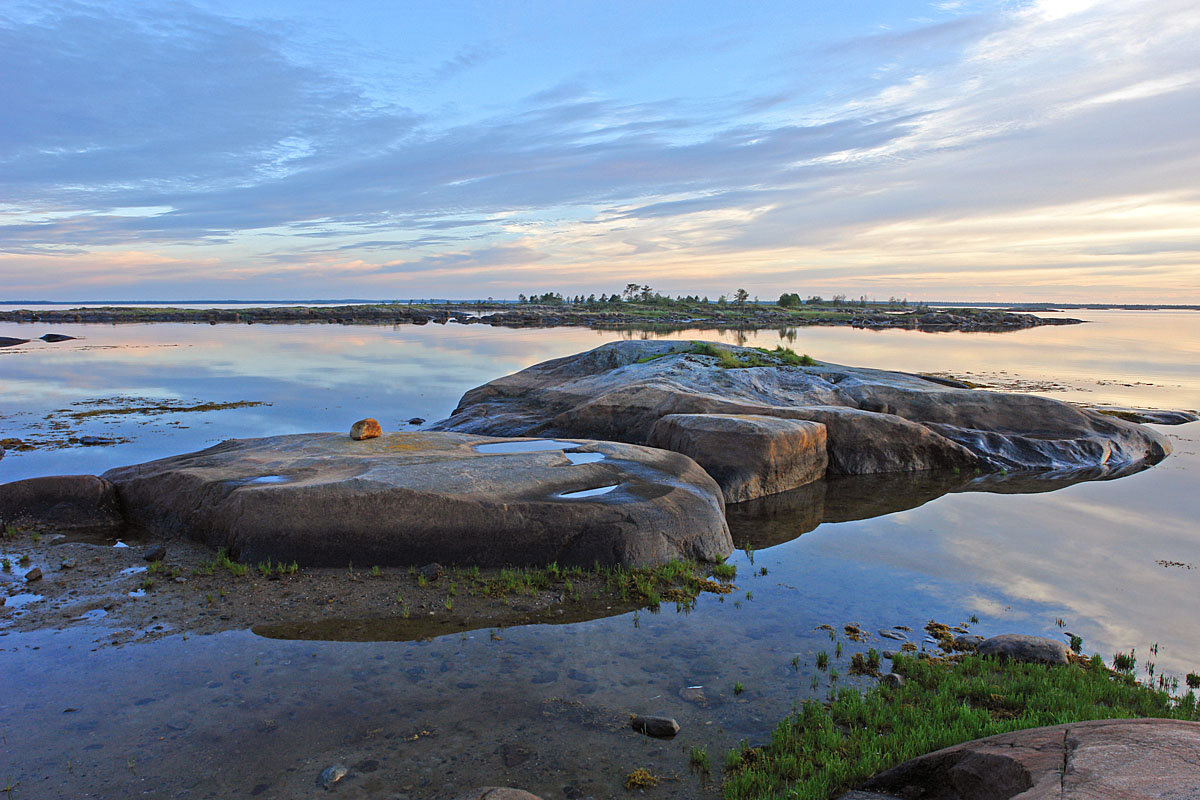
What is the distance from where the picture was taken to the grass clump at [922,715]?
19.5ft

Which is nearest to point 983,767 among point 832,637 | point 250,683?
point 832,637

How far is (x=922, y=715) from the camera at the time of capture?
271 inches

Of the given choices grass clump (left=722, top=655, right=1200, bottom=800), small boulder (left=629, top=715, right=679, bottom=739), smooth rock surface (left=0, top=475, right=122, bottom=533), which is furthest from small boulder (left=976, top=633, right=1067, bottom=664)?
smooth rock surface (left=0, top=475, right=122, bottom=533)

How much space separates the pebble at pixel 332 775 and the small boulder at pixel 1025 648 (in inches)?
276

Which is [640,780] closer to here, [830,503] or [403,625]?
[403,625]

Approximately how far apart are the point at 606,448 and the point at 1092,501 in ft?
37.2

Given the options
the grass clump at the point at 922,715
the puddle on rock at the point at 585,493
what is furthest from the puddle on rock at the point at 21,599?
the grass clump at the point at 922,715

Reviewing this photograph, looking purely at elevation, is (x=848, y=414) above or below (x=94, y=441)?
above

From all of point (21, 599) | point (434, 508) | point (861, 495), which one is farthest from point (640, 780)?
point (861, 495)

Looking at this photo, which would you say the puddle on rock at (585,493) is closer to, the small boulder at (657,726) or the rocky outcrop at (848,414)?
the rocky outcrop at (848,414)

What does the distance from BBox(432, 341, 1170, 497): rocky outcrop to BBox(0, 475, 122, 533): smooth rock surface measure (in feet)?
34.1

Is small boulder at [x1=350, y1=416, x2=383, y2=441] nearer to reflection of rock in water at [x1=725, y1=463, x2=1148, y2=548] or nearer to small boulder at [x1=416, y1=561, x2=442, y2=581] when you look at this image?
small boulder at [x1=416, y1=561, x2=442, y2=581]

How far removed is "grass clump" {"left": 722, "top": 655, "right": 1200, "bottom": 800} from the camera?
5.95 meters

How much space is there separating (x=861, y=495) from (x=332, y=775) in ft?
45.5
